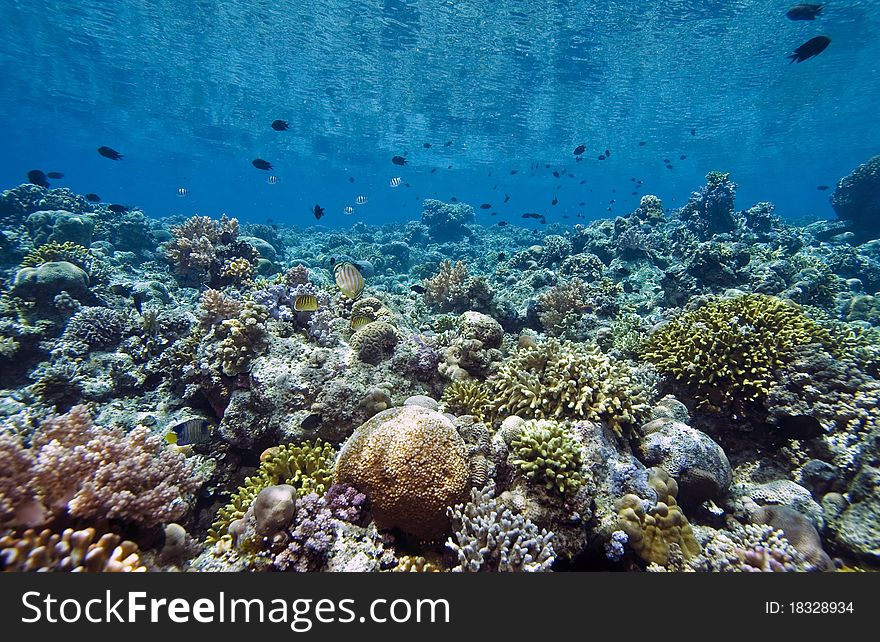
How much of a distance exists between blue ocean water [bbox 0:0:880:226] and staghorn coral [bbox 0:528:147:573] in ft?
46.9

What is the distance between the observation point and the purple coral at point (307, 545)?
335 centimetres

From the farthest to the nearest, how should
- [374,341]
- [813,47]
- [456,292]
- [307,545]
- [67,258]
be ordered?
[456,292]
[67,258]
[813,47]
[374,341]
[307,545]

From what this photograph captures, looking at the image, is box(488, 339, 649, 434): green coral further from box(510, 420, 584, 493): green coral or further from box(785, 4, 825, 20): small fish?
box(785, 4, 825, 20): small fish

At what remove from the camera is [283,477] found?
186 inches

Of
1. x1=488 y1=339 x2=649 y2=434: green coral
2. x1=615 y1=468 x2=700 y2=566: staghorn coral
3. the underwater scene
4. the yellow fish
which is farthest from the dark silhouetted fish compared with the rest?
the yellow fish

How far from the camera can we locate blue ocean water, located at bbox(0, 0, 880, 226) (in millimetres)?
26156

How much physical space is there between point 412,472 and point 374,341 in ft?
11.3

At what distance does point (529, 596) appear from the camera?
2.93 meters

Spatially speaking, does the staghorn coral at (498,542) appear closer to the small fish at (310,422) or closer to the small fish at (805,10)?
the small fish at (310,422)

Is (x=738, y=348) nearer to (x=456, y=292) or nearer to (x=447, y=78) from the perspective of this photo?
(x=456, y=292)

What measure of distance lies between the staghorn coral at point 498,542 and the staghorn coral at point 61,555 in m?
2.47

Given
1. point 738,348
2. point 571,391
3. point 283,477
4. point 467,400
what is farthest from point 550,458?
point 738,348

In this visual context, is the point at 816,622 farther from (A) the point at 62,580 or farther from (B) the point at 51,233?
(B) the point at 51,233

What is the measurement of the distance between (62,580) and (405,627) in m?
2.39
